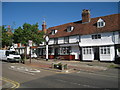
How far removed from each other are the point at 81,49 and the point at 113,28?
722 cm

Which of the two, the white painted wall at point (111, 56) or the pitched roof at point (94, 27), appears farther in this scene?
the pitched roof at point (94, 27)

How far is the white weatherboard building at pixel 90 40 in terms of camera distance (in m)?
20.7

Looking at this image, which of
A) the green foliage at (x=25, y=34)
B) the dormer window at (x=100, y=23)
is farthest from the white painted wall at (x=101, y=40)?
the green foliage at (x=25, y=34)

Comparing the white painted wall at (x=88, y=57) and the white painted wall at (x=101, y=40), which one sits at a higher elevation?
the white painted wall at (x=101, y=40)

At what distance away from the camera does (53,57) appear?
28.4 metres

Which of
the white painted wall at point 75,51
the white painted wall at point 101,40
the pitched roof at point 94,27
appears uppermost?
the pitched roof at point 94,27

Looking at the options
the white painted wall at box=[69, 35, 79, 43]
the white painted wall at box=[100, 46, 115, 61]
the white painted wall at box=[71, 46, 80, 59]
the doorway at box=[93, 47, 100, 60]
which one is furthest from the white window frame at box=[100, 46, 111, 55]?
the white painted wall at box=[69, 35, 79, 43]

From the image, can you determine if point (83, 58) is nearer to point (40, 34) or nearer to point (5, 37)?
point (40, 34)

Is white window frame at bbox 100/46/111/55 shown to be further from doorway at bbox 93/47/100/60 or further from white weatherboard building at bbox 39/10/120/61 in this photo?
doorway at bbox 93/47/100/60

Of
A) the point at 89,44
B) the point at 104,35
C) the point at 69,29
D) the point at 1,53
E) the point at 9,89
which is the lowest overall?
the point at 9,89

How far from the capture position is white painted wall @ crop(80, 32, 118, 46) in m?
20.7

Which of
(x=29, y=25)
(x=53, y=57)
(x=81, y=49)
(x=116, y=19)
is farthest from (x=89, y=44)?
(x=29, y=25)

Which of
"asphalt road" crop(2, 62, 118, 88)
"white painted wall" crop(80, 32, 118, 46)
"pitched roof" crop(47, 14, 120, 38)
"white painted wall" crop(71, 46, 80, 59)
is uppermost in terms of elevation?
"pitched roof" crop(47, 14, 120, 38)

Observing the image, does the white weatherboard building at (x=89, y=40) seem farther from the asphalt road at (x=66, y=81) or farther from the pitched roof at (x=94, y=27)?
the asphalt road at (x=66, y=81)
